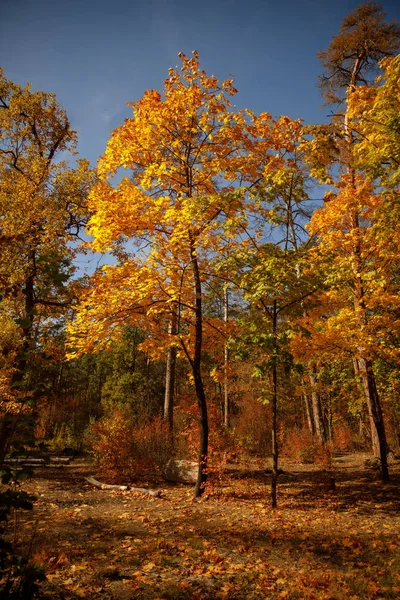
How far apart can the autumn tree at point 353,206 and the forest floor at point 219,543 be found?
11.1ft

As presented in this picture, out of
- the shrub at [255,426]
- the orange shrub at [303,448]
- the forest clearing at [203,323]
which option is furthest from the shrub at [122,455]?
the shrub at [255,426]

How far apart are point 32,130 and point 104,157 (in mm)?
5127

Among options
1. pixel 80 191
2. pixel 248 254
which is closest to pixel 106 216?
pixel 248 254

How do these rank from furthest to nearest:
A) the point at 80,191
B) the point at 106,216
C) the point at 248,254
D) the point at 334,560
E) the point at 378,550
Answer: the point at 80,191
the point at 106,216
the point at 248,254
the point at 378,550
the point at 334,560

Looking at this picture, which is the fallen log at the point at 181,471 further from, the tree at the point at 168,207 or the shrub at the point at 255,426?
the shrub at the point at 255,426

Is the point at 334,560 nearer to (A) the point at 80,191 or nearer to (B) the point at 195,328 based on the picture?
(B) the point at 195,328

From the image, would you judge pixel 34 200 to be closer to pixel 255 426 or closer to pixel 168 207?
pixel 168 207

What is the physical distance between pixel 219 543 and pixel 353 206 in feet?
27.0

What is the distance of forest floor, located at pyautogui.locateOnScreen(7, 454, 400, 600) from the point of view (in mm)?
3707

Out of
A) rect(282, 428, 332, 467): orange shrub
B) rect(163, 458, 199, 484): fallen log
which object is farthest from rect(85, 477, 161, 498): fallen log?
rect(282, 428, 332, 467): orange shrub

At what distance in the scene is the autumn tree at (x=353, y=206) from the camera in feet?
24.9

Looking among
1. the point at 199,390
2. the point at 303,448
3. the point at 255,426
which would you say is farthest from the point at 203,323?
the point at 255,426

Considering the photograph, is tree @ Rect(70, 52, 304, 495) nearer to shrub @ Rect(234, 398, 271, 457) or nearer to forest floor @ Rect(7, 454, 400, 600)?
forest floor @ Rect(7, 454, 400, 600)

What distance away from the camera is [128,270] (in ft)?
25.0
